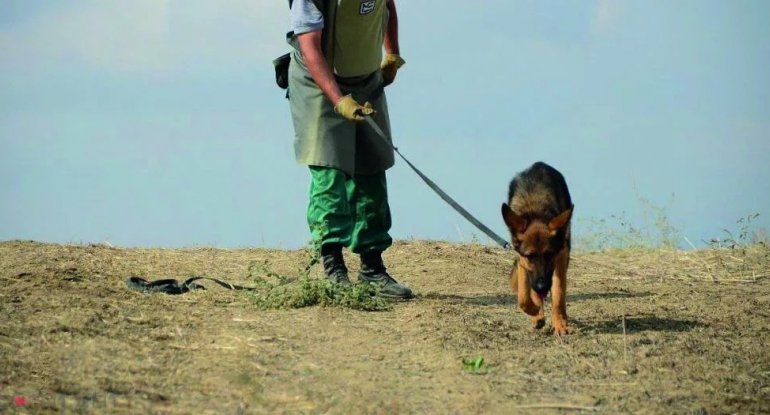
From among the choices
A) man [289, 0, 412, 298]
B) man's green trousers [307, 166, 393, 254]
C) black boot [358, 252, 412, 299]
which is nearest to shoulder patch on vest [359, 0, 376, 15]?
man [289, 0, 412, 298]

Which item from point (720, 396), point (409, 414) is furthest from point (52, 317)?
point (720, 396)

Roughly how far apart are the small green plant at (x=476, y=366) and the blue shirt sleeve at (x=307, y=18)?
3027 mm

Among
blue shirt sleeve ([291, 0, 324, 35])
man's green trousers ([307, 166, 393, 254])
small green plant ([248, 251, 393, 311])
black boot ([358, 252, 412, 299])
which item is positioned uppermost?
blue shirt sleeve ([291, 0, 324, 35])

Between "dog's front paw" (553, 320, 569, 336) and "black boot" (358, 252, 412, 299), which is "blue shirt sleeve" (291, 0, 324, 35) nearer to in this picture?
"black boot" (358, 252, 412, 299)

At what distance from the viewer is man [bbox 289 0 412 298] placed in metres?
8.02

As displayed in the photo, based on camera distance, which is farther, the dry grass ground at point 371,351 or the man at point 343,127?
the man at point 343,127

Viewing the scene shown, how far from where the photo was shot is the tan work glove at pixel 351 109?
7.82 metres

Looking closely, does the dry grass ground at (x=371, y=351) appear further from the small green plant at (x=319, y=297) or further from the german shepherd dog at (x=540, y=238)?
the german shepherd dog at (x=540, y=238)

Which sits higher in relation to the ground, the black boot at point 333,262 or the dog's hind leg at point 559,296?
the black boot at point 333,262

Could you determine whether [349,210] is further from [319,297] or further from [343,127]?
[319,297]

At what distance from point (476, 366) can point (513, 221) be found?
1.08 m

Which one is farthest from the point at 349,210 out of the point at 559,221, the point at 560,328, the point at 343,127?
the point at 559,221

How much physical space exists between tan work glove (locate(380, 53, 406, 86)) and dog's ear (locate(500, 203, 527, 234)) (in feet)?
8.69

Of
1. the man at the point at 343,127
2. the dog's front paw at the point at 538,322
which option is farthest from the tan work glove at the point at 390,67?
the dog's front paw at the point at 538,322
